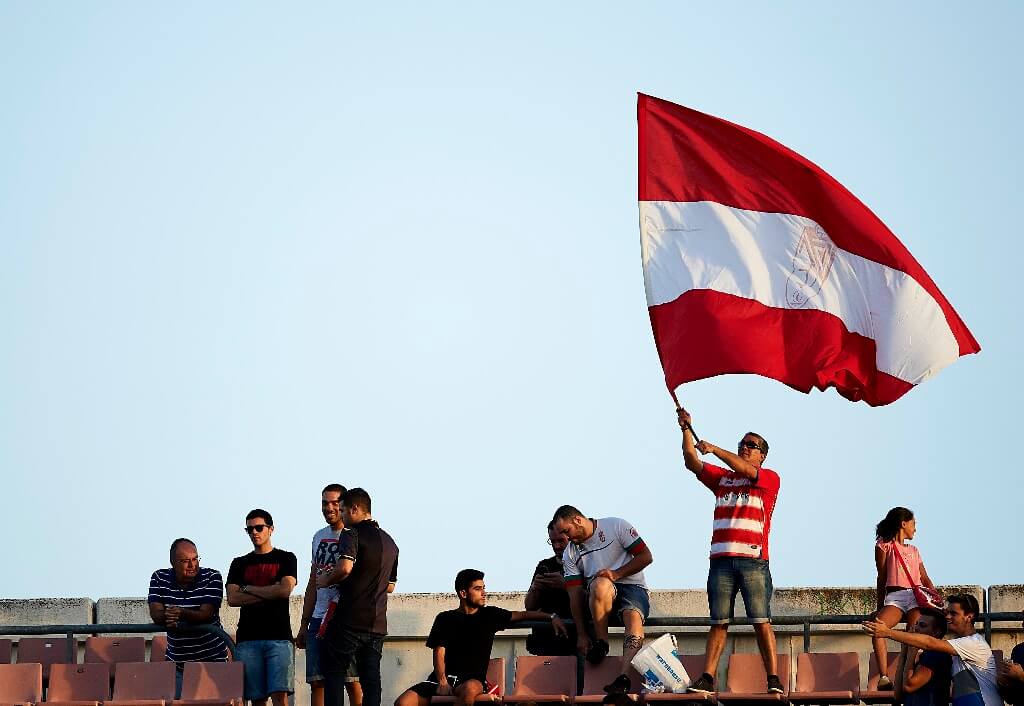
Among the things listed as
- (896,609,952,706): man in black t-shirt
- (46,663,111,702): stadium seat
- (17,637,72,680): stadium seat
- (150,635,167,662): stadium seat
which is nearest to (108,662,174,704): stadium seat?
(46,663,111,702): stadium seat

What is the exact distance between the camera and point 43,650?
15523 mm

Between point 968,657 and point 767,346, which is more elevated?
point 767,346

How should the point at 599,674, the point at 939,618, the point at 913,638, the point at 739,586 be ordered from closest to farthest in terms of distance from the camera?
the point at 913,638 → the point at 939,618 → the point at 739,586 → the point at 599,674

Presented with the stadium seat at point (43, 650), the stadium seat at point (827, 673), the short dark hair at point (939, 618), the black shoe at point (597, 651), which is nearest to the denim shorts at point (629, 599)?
the black shoe at point (597, 651)

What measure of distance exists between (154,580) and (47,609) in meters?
2.67

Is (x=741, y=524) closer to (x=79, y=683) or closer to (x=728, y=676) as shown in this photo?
(x=728, y=676)

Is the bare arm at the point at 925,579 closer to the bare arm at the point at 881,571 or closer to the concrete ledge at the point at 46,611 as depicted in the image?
the bare arm at the point at 881,571

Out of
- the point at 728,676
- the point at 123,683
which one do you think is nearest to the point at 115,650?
the point at 123,683

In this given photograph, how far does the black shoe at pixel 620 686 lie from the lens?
13.5 m

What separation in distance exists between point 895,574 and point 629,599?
204 centimetres

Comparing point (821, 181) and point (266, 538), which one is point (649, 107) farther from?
point (266, 538)

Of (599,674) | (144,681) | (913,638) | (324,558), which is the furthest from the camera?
(144,681)

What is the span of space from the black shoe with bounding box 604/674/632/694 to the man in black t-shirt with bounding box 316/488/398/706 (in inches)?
65.7

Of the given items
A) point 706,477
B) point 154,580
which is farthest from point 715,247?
point 154,580
